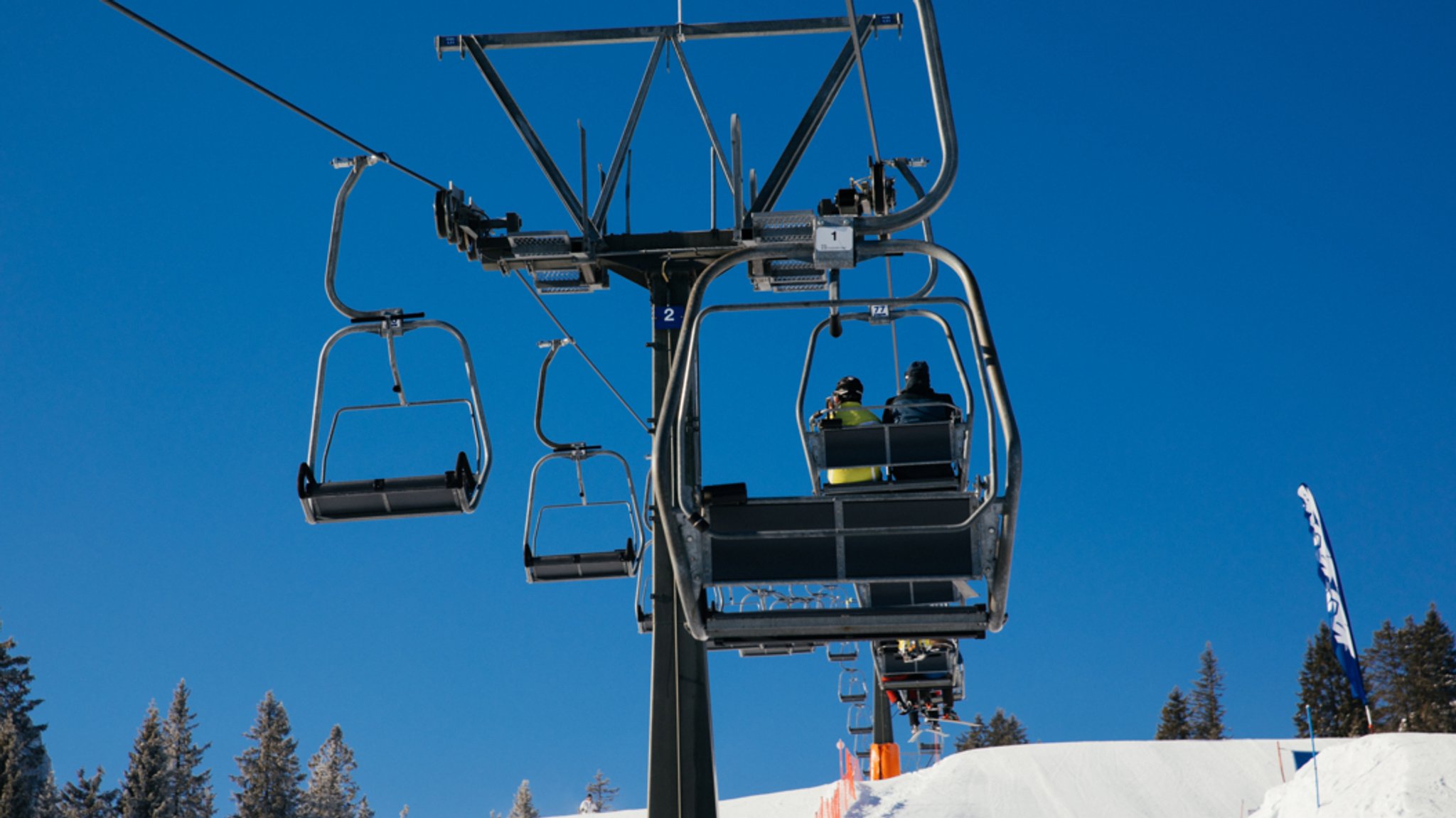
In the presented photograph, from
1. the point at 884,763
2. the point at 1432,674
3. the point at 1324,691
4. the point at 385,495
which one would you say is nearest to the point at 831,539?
the point at 385,495

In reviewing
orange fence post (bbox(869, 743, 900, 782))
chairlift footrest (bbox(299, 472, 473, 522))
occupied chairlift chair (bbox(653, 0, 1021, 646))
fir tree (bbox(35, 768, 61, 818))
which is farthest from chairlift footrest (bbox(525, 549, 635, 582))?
fir tree (bbox(35, 768, 61, 818))

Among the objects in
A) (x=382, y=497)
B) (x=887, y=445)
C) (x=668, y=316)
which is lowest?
(x=887, y=445)

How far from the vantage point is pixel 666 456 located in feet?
20.3

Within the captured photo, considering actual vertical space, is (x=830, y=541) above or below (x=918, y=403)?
below

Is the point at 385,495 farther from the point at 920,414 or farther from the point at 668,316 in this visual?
the point at 920,414

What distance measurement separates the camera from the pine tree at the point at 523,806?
6519cm

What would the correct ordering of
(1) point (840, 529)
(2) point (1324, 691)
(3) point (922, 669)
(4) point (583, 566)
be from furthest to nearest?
(2) point (1324, 691) < (3) point (922, 669) < (4) point (583, 566) < (1) point (840, 529)

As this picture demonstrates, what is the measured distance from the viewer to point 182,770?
48.4 m

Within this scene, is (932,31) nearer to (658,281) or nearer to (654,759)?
(658,281)

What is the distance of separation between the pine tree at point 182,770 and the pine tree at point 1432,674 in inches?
1935

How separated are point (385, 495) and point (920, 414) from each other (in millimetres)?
3224

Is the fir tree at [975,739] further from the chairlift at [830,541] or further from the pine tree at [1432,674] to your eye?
the chairlift at [830,541]

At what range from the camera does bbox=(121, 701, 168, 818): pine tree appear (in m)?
44.3

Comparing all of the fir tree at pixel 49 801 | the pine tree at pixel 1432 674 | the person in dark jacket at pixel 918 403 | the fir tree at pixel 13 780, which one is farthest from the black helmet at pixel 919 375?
the pine tree at pixel 1432 674
